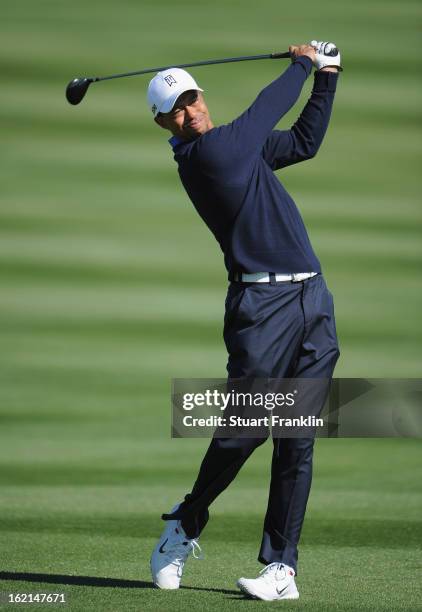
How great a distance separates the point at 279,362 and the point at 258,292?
145mm

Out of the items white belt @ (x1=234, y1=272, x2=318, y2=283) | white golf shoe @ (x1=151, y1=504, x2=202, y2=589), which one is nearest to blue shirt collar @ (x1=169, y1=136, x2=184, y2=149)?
white belt @ (x1=234, y1=272, x2=318, y2=283)

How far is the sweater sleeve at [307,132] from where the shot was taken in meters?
2.54

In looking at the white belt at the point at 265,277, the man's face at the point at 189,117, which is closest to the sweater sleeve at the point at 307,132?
the man's face at the point at 189,117

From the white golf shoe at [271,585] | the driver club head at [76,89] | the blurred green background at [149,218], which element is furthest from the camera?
the blurred green background at [149,218]

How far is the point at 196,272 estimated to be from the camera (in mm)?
4922

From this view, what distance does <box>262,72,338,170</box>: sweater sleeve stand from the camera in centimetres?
254

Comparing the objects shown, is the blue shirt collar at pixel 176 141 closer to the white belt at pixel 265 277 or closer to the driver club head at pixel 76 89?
the white belt at pixel 265 277

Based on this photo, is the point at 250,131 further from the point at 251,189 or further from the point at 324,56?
the point at 324,56

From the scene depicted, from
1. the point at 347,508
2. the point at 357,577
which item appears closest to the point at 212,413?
the point at 357,577

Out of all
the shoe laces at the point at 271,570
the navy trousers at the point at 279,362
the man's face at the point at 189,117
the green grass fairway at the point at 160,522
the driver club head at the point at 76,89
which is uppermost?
the driver club head at the point at 76,89

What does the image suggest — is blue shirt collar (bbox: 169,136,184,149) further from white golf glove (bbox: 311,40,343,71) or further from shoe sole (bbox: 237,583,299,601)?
shoe sole (bbox: 237,583,299,601)

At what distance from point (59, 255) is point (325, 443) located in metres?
1.35

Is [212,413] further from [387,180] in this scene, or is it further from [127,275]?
[387,180]

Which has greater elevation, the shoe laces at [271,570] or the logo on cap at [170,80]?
the logo on cap at [170,80]
